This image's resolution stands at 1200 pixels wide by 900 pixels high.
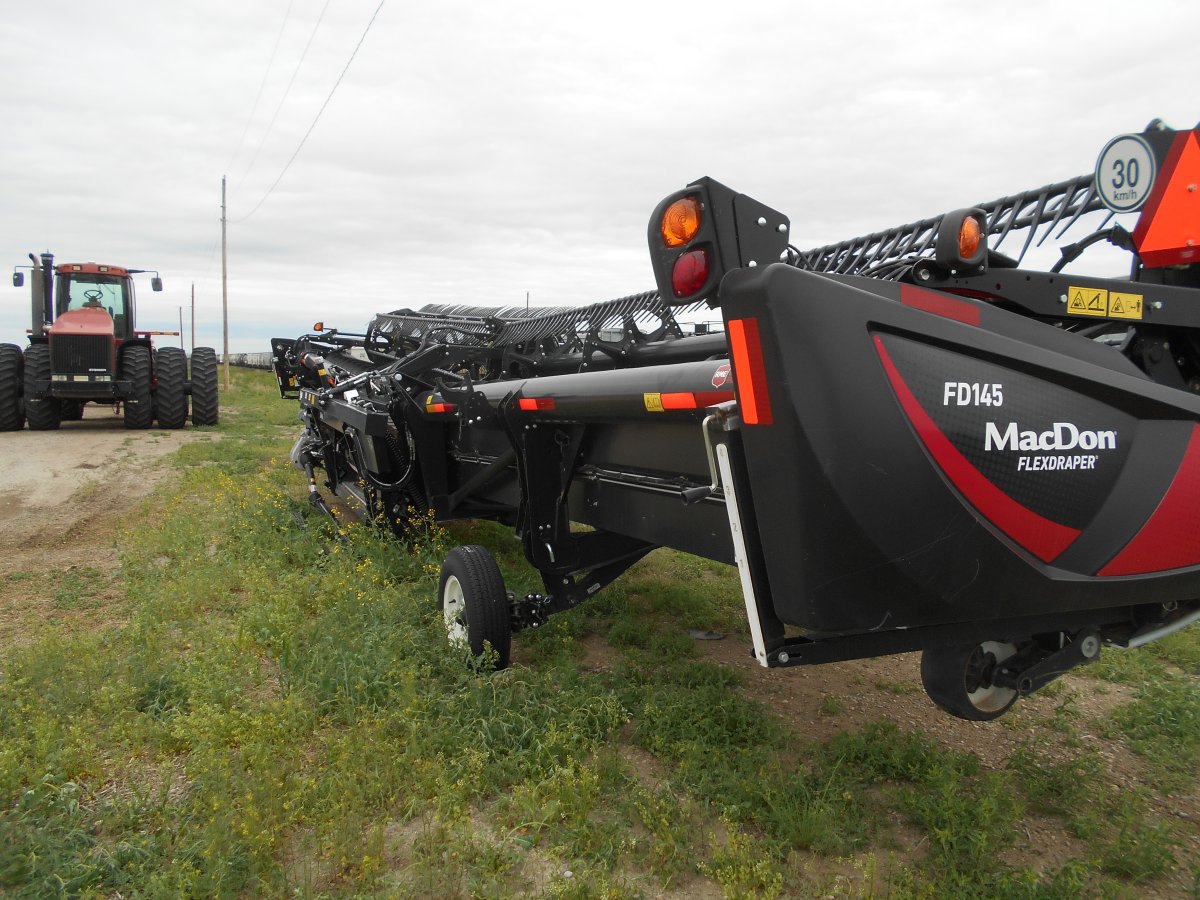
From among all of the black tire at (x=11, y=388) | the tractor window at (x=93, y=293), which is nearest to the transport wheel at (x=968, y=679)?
the black tire at (x=11, y=388)

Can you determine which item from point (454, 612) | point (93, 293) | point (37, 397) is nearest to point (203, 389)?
point (37, 397)

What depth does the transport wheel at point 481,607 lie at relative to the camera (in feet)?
12.3

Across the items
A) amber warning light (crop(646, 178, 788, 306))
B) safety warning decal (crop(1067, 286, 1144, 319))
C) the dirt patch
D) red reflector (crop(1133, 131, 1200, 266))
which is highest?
red reflector (crop(1133, 131, 1200, 266))

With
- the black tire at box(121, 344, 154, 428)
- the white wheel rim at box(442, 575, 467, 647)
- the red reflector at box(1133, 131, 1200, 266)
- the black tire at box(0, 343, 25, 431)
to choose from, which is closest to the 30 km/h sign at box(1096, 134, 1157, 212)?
the red reflector at box(1133, 131, 1200, 266)

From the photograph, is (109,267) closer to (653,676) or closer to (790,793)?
(653,676)

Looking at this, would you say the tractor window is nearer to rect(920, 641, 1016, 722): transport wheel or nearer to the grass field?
the grass field

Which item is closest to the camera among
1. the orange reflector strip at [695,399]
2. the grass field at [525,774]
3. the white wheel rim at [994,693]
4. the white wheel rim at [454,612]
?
the orange reflector strip at [695,399]

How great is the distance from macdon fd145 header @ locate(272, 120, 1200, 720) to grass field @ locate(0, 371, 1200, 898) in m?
0.58

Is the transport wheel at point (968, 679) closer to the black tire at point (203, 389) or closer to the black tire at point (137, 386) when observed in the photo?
the black tire at point (137, 386)

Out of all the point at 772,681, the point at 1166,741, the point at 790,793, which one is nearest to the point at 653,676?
the point at 772,681

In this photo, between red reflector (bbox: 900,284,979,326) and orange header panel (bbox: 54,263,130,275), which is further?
orange header panel (bbox: 54,263,130,275)

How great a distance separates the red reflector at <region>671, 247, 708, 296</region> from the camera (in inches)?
85.1

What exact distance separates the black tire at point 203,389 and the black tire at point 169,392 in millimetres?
233

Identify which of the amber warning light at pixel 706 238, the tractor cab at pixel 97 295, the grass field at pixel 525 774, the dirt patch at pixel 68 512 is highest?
the tractor cab at pixel 97 295
